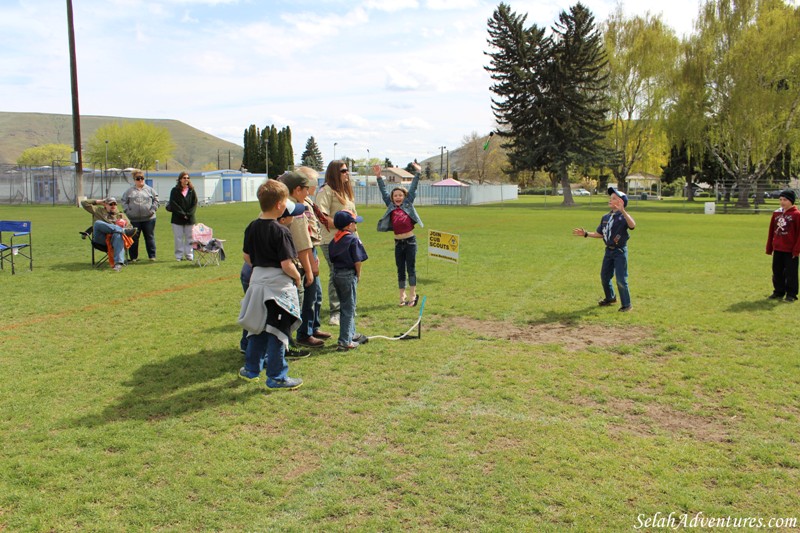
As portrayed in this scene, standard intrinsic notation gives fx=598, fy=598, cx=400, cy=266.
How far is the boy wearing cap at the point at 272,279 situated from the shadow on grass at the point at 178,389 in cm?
49

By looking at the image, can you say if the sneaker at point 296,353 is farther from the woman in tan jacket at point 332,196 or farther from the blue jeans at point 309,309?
the woman in tan jacket at point 332,196

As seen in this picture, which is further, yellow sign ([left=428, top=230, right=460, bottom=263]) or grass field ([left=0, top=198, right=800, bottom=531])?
yellow sign ([left=428, top=230, right=460, bottom=263])

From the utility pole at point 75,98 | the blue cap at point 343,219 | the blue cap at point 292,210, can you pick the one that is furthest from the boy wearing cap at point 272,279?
the utility pole at point 75,98

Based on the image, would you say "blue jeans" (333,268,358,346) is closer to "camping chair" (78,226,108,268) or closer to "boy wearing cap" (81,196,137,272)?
"boy wearing cap" (81,196,137,272)

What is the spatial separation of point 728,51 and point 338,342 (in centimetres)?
4578

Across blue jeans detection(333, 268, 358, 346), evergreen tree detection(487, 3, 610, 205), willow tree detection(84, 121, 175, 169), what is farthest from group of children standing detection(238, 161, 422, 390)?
willow tree detection(84, 121, 175, 169)

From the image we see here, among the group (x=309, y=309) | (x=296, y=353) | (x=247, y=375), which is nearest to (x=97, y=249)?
(x=309, y=309)

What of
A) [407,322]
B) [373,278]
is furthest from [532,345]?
[373,278]

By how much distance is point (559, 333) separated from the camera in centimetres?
770

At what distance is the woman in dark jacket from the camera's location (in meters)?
13.1

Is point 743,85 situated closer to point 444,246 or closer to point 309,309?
point 444,246

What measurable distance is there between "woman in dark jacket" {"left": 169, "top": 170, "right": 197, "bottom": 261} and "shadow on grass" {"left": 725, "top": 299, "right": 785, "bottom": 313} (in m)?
10.5

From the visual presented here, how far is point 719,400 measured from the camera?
528 cm

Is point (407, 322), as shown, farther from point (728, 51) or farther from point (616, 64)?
point (616, 64)
